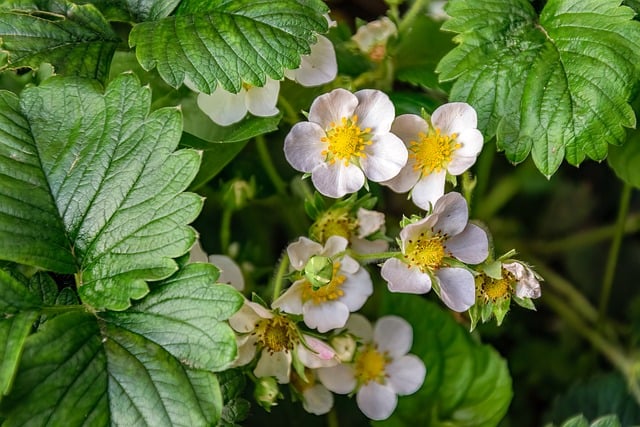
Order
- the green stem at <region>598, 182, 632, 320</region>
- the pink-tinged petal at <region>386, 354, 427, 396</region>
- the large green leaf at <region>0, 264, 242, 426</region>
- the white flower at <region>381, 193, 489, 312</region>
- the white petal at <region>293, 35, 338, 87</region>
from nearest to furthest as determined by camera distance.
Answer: the large green leaf at <region>0, 264, 242, 426</region> < the white flower at <region>381, 193, 489, 312</region> < the white petal at <region>293, 35, 338, 87</region> < the pink-tinged petal at <region>386, 354, 427, 396</region> < the green stem at <region>598, 182, 632, 320</region>

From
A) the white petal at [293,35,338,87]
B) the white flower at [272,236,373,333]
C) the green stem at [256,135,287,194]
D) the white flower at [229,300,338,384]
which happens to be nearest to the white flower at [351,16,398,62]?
the white petal at [293,35,338,87]

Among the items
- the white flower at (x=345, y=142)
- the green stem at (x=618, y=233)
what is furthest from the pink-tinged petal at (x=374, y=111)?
the green stem at (x=618, y=233)

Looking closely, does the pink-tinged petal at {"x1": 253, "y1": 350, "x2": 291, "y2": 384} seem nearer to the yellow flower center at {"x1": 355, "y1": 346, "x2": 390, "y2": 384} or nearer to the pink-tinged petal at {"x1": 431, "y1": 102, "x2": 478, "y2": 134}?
the yellow flower center at {"x1": 355, "y1": 346, "x2": 390, "y2": 384}

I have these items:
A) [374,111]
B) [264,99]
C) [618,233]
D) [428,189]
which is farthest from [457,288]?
[618,233]

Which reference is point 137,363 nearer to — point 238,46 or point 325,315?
point 325,315

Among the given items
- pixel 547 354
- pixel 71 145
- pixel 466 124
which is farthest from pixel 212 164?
pixel 547 354
